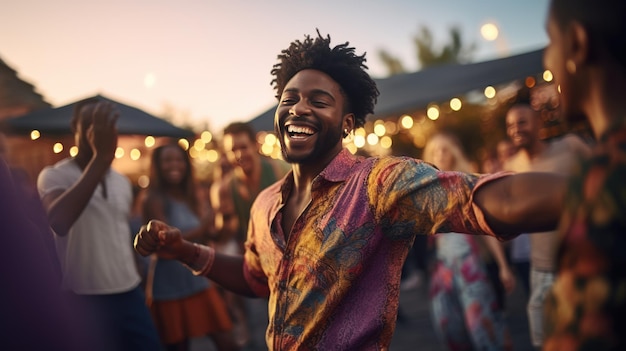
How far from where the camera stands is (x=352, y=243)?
1.84 m

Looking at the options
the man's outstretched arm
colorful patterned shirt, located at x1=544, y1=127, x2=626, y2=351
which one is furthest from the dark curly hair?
colorful patterned shirt, located at x1=544, y1=127, x2=626, y2=351

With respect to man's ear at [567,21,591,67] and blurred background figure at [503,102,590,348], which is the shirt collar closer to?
man's ear at [567,21,591,67]

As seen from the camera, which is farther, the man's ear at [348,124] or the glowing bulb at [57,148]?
the glowing bulb at [57,148]

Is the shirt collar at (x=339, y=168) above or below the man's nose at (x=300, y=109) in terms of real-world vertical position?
below

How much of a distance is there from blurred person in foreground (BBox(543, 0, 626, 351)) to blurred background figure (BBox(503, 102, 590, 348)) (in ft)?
9.77

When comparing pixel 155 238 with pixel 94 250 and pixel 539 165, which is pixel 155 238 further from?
pixel 539 165

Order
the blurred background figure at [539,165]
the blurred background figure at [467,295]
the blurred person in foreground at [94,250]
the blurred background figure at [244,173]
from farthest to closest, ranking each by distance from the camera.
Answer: the blurred background figure at [244,173], the blurred background figure at [467,295], the blurred background figure at [539,165], the blurred person in foreground at [94,250]

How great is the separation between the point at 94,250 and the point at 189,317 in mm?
1259

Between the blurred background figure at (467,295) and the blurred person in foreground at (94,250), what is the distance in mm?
2304

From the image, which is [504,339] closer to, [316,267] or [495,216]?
[316,267]

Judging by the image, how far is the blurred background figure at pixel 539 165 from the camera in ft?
13.6

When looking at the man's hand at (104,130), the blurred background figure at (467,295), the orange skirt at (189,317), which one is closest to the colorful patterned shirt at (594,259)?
the man's hand at (104,130)

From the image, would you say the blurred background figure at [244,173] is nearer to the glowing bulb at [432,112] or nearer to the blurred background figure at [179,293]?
the blurred background figure at [179,293]

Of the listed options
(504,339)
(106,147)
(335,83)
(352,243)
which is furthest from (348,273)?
(504,339)
